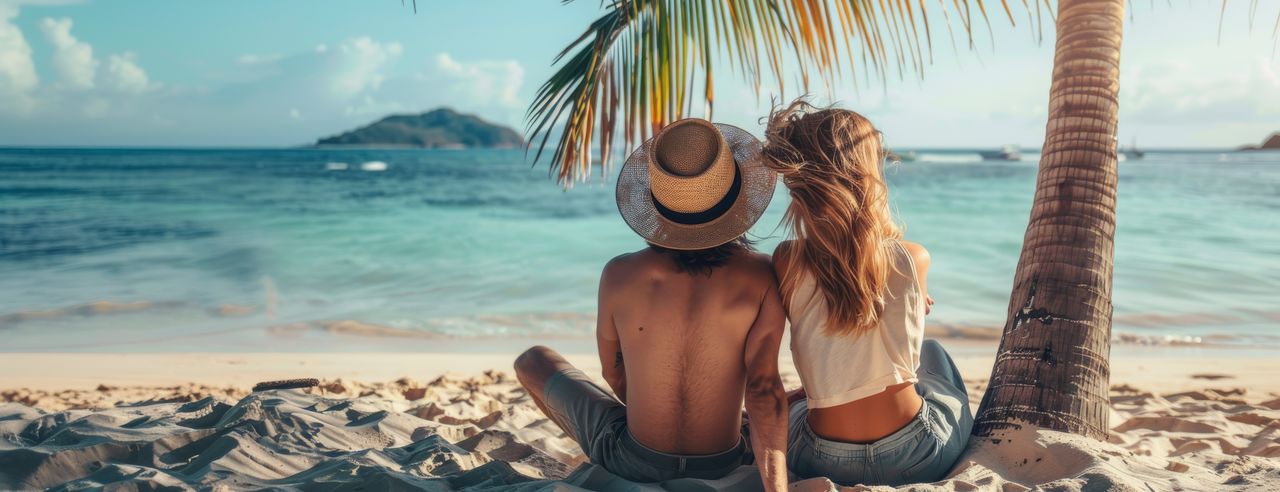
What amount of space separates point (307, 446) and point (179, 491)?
602 mm

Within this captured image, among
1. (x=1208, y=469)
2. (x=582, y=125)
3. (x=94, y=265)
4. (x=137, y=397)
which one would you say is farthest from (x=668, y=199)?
(x=94, y=265)

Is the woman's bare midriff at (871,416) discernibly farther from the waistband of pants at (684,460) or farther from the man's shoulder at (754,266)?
the man's shoulder at (754,266)

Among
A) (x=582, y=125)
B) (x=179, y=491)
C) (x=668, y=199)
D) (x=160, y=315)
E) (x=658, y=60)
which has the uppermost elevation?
(x=658, y=60)

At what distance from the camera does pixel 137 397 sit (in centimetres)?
458

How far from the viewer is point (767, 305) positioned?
7.45 feet

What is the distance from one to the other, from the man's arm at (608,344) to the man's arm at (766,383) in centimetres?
37

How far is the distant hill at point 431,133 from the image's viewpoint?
69.0 metres

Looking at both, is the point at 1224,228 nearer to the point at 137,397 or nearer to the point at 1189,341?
the point at 1189,341

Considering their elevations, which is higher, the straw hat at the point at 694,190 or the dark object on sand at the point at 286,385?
the straw hat at the point at 694,190

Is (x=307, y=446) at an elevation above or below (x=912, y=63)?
below

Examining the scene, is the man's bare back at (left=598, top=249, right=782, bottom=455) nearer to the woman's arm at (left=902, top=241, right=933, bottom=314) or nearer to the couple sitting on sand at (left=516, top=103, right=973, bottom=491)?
the couple sitting on sand at (left=516, top=103, right=973, bottom=491)

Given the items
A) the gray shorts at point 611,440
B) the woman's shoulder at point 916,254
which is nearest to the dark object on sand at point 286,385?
the gray shorts at point 611,440

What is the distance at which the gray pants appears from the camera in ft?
7.83

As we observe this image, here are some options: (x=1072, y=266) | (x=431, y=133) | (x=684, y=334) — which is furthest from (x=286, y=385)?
(x=431, y=133)
